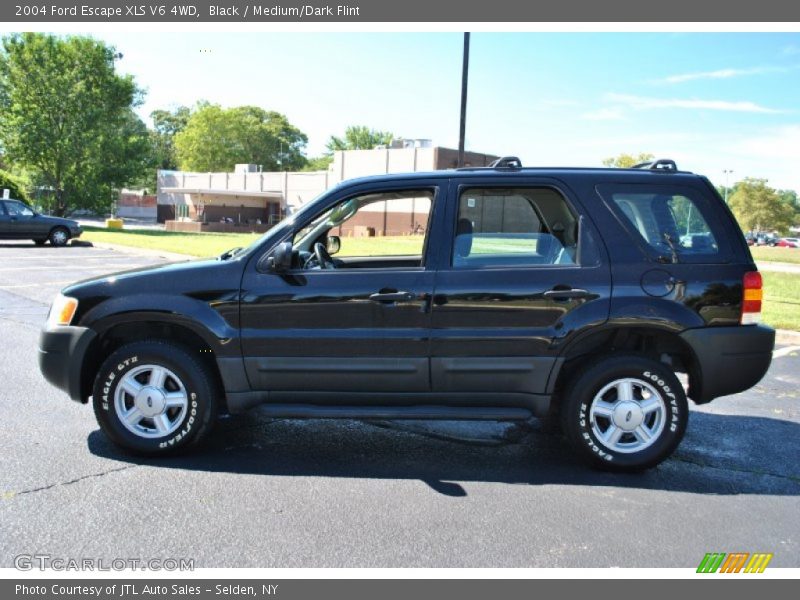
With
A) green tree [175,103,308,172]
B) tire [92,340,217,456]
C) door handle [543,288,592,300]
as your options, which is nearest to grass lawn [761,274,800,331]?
door handle [543,288,592,300]

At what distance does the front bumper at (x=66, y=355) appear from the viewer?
14.6 feet

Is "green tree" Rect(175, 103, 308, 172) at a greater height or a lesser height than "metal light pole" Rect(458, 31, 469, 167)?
greater

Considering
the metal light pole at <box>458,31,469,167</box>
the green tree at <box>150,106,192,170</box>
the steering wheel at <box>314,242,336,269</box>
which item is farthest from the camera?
the green tree at <box>150,106,192,170</box>

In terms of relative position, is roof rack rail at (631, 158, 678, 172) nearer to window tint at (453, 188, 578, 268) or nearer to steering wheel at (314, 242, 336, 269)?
window tint at (453, 188, 578, 268)

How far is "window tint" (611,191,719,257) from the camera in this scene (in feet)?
14.7

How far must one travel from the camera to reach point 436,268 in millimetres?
4406

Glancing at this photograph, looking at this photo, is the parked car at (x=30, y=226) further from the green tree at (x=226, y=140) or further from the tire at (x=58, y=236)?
the green tree at (x=226, y=140)

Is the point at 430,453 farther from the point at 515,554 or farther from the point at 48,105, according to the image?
the point at 48,105

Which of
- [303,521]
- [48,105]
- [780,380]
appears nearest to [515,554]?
[303,521]

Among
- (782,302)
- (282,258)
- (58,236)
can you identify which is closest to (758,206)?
(782,302)

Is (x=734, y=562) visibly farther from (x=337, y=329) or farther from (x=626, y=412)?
(x=337, y=329)

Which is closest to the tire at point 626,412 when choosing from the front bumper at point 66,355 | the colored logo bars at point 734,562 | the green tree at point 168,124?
the colored logo bars at point 734,562

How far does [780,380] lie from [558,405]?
3.96 meters

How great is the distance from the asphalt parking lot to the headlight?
88cm
